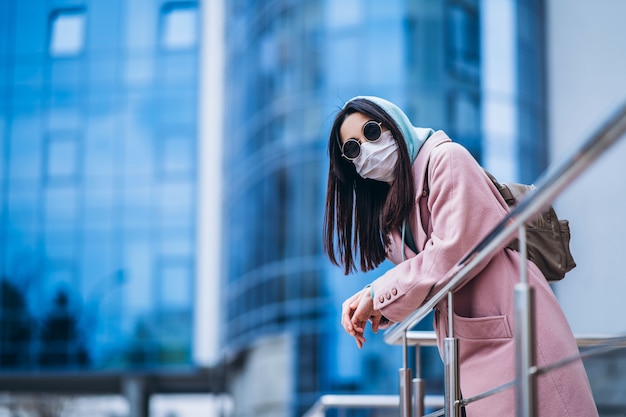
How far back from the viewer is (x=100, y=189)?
33.4 meters

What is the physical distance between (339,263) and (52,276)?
31.0 m

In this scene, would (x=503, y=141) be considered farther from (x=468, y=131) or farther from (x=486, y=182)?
(x=486, y=182)

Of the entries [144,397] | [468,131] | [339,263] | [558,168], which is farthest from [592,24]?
[144,397]

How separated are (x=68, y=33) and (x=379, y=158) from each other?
32.4 m

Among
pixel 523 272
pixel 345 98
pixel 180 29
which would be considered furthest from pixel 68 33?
pixel 523 272

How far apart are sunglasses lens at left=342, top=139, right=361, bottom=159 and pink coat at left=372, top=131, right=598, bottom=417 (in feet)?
0.59

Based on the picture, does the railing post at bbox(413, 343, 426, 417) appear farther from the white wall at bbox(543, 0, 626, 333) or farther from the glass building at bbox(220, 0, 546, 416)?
the glass building at bbox(220, 0, 546, 416)

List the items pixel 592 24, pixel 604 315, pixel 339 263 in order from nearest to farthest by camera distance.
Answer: pixel 339 263, pixel 604 315, pixel 592 24

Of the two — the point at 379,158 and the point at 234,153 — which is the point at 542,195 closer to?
the point at 379,158

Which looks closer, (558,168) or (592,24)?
(558,168)

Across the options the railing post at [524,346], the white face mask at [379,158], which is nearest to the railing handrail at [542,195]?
the railing post at [524,346]

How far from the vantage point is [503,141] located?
21266mm

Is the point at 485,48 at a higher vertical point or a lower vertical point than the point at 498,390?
higher

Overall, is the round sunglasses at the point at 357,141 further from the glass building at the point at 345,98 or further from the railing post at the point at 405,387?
the glass building at the point at 345,98
